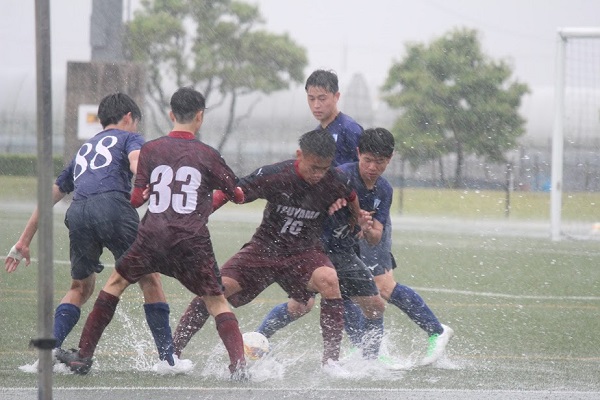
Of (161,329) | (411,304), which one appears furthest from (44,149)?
(411,304)

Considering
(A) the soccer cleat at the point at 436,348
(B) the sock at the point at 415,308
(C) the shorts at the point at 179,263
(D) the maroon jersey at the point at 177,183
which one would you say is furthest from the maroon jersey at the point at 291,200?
(A) the soccer cleat at the point at 436,348

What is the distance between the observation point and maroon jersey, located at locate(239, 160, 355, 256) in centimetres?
601

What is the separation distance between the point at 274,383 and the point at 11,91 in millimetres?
28341

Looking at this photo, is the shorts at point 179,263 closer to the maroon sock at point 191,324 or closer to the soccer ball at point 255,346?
the maroon sock at point 191,324

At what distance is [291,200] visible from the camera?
6.07 metres

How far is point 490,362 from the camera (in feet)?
21.8

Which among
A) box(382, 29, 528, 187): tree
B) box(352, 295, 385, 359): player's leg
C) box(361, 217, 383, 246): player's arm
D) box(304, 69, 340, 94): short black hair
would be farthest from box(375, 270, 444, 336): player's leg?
box(382, 29, 528, 187): tree

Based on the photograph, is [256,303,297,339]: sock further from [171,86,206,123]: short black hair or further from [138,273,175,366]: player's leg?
[171,86,206,123]: short black hair

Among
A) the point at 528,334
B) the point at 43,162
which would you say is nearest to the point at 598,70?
the point at 528,334

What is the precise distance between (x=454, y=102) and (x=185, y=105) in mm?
30173

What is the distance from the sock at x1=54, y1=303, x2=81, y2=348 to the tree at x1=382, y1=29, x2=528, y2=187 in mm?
26684

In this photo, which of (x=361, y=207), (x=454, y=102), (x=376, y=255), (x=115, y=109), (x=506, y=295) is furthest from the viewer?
(x=454, y=102)

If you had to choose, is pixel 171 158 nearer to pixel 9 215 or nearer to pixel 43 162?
pixel 43 162

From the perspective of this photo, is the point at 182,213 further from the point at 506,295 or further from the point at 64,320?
the point at 506,295
